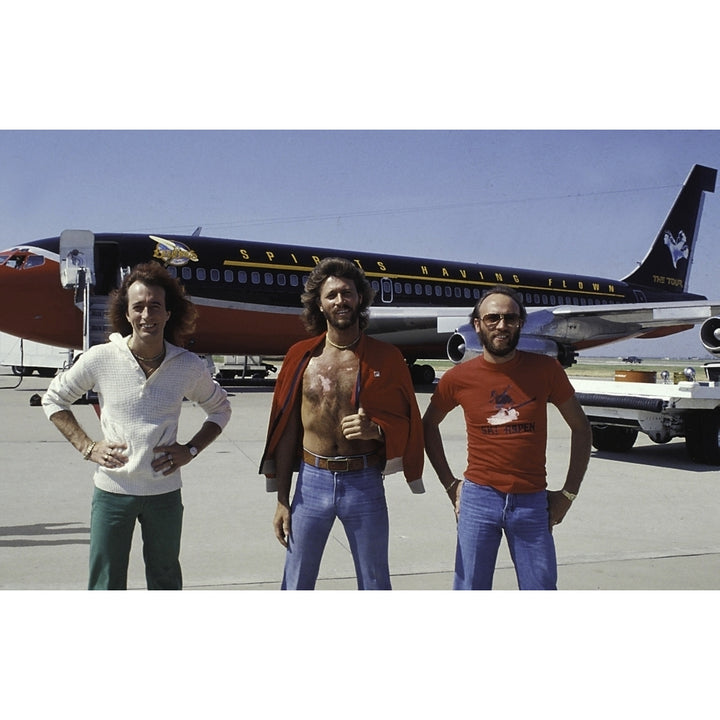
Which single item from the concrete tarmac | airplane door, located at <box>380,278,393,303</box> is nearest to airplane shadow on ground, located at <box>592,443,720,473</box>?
the concrete tarmac

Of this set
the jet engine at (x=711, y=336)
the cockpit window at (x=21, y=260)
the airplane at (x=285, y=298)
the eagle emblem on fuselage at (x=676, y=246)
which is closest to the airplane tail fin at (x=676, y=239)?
the eagle emblem on fuselage at (x=676, y=246)

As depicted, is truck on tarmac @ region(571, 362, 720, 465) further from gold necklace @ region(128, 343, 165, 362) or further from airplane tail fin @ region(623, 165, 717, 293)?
airplane tail fin @ region(623, 165, 717, 293)

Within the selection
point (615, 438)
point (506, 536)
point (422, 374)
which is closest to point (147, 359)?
point (506, 536)

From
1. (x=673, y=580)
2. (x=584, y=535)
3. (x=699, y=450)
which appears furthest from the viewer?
(x=699, y=450)

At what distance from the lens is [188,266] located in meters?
16.8

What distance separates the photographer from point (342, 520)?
9.95ft

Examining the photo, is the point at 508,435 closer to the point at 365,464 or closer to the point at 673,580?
the point at 365,464

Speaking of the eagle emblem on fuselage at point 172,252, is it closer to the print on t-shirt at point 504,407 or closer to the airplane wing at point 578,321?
the airplane wing at point 578,321

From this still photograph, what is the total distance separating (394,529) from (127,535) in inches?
110

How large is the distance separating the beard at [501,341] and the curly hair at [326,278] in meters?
0.52

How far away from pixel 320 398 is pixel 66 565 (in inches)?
92.7

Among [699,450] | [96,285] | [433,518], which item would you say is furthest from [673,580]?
[96,285]

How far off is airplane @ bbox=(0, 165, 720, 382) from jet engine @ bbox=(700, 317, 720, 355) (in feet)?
0.04

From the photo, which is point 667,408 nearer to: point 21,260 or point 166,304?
point 166,304
